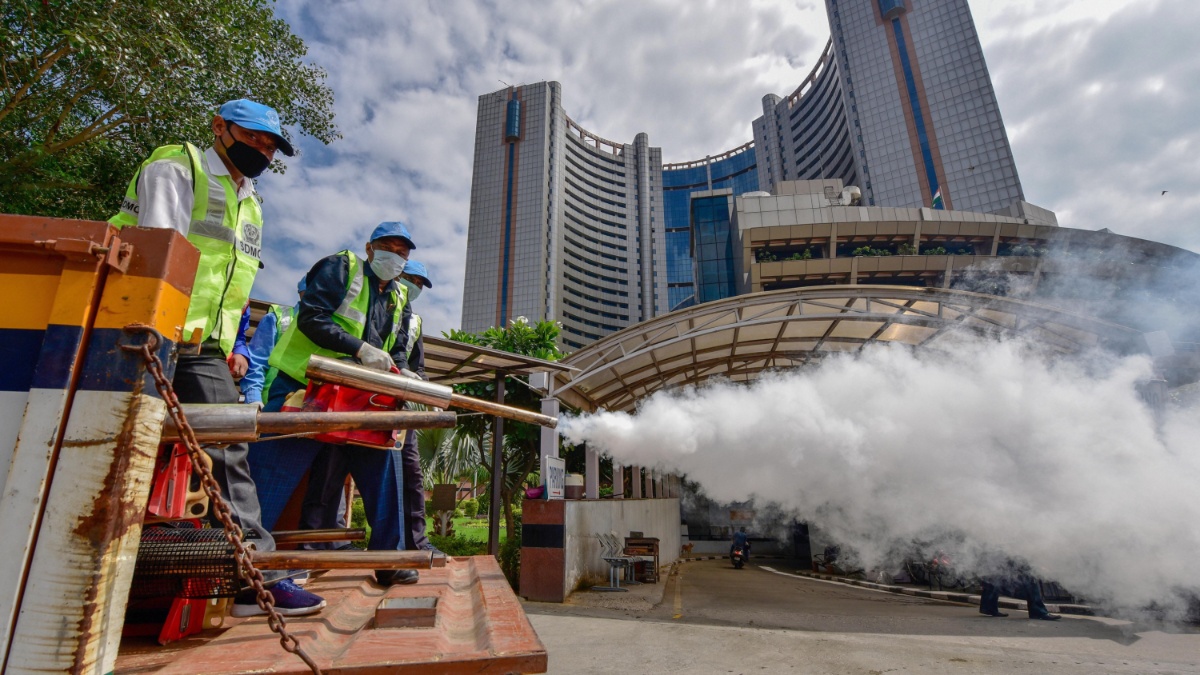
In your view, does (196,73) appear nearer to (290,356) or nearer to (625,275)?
(290,356)

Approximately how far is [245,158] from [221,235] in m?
0.41

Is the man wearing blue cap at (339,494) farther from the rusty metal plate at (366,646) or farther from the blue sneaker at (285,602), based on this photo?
the rusty metal plate at (366,646)

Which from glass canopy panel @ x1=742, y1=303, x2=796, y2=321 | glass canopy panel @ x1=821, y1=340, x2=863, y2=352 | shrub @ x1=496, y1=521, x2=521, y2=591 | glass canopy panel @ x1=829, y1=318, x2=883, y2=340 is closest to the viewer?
shrub @ x1=496, y1=521, x2=521, y2=591

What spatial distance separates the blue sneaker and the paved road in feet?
11.1

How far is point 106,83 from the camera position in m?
6.18

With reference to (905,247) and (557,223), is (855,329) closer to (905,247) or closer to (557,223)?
(905,247)

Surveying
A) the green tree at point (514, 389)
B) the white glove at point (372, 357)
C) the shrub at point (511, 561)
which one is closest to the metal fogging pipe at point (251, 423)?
the white glove at point (372, 357)

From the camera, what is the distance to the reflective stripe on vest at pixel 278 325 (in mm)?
3232

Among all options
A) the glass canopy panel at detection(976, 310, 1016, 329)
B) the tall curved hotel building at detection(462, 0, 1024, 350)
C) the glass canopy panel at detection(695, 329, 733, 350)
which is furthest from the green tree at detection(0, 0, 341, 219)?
the tall curved hotel building at detection(462, 0, 1024, 350)

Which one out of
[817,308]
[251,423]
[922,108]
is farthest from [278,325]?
Answer: [922,108]

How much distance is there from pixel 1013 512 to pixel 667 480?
48.5 ft

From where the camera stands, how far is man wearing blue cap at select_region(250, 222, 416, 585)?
115 inches

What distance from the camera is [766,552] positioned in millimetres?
21984

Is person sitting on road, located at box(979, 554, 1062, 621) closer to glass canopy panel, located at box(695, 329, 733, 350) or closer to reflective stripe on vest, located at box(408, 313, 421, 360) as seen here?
glass canopy panel, located at box(695, 329, 733, 350)
